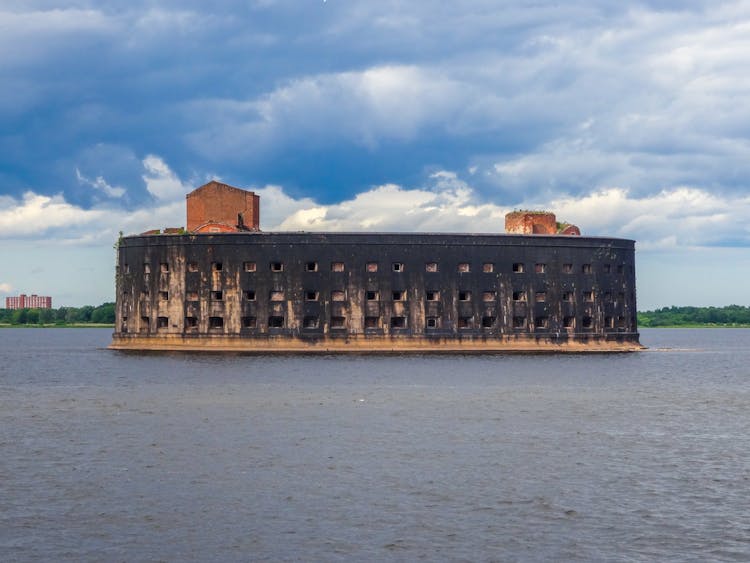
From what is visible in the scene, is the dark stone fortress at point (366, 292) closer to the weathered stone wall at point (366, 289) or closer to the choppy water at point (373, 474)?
the weathered stone wall at point (366, 289)

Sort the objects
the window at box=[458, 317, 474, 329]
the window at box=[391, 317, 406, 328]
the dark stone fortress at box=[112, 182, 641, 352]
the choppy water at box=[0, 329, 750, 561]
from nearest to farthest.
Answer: the choppy water at box=[0, 329, 750, 561] → the dark stone fortress at box=[112, 182, 641, 352] → the window at box=[391, 317, 406, 328] → the window at box=[458, 317, 474, 329]

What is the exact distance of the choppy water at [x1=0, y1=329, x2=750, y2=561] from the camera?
12.9 m

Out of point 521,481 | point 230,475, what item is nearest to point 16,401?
point 230,475

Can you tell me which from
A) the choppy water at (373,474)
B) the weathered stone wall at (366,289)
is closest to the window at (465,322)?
the weathered stone wall at (366,289)

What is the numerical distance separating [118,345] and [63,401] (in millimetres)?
31756

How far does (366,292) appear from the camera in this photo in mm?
58156

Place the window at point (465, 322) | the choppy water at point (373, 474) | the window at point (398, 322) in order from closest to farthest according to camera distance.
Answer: the choppy water at point (373, 474) → the window at point (398, 322) → the window at point (465, 322)

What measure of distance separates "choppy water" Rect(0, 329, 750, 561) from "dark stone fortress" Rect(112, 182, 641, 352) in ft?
71.3

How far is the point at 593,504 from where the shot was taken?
15.1 m

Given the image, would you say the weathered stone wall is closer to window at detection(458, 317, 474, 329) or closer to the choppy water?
window at detection(458, 317, 474, 329)

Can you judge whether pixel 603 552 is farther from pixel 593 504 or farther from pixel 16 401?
pixel 16 401

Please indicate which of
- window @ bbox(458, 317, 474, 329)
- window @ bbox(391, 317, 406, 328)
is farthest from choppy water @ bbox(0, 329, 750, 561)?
window @ bbox(458, 317, 474, 329)

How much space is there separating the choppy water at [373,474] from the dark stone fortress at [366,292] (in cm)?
2173

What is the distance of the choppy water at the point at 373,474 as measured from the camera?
12883 mm
